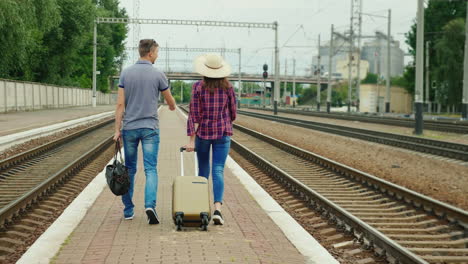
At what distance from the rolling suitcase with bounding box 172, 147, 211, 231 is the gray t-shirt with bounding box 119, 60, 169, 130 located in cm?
59

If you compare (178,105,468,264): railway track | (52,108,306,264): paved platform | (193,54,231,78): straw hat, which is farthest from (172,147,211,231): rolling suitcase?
(178,105,468,264): railway track

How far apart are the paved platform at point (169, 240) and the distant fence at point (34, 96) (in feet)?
101

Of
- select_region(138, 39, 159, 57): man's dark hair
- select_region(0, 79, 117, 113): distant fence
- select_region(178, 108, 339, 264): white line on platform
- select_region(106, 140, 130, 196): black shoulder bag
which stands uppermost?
select_region(138, 39, 159, 57): man's dark hair

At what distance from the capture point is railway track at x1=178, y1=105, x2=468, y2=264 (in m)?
6.18

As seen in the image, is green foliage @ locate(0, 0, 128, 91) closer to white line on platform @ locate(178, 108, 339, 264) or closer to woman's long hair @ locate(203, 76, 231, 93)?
white line on platform @ locate(178, 108, 339, 264)

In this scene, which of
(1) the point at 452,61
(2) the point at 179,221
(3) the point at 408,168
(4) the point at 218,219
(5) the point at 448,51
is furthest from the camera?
(5) the point at 448,51

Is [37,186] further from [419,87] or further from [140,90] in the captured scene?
[419,87]

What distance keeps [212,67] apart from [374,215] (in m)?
3.30

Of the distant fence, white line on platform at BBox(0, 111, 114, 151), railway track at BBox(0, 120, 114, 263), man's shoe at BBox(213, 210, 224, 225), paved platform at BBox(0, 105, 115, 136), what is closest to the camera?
man's shoe at BBox(213, 210, 224, 225)

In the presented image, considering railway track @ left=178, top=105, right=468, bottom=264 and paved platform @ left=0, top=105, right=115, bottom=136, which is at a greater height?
paved platform @ left=0, top=105, right=115, bottom=136

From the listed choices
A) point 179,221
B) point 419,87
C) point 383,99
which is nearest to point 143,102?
point 179,221

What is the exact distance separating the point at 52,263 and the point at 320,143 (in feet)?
58.5

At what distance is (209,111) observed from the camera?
6785 millimetres

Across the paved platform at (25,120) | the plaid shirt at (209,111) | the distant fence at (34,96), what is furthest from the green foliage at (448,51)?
the plaid shirt at (209,111)
